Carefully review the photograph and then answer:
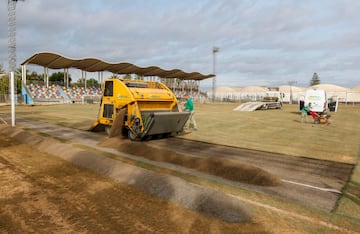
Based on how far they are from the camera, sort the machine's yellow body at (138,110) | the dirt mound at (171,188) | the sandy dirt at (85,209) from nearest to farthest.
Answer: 1. the sandy dirt at (85,209)
2. the dirt mound at (171,188)
3. the machine's yellow body at (138,110)

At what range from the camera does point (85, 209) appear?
14.2 ft

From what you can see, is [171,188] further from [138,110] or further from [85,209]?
[138,110]

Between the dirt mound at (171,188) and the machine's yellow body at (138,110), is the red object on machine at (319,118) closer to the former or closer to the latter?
the machine's yellow body at (138,110)

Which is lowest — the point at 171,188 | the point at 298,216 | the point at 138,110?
the point at 298,216

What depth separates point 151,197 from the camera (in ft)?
16.1

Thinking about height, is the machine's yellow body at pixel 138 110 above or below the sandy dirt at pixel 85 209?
above

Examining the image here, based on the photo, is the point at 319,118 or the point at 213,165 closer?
the point at 213,165

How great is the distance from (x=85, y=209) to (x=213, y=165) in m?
3.54

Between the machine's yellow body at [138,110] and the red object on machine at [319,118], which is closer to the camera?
the machine's yellow body at [138,110]

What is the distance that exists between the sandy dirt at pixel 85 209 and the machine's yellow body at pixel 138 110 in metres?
4.07

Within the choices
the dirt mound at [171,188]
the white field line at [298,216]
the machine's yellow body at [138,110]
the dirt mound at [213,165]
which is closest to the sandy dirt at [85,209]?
the dirt mound at [171,188]

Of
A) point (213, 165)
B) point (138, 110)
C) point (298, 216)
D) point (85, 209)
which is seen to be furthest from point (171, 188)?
point (138, 110)

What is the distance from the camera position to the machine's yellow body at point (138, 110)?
33.2 ft

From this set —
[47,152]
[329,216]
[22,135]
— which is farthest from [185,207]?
[22,135]
